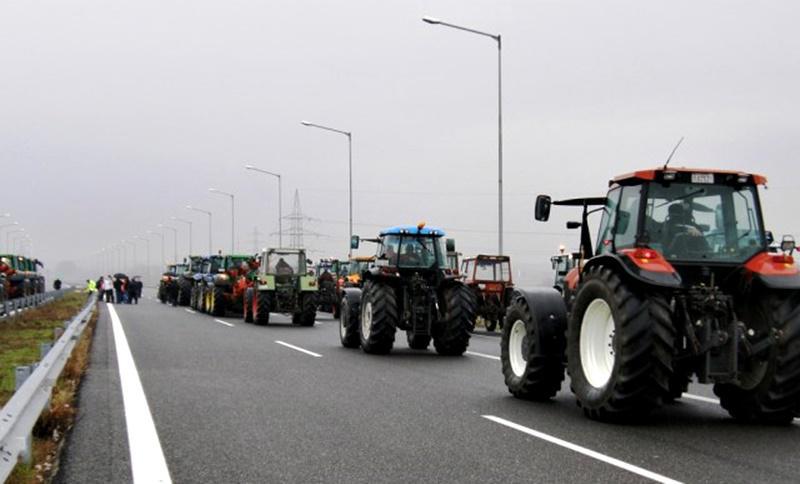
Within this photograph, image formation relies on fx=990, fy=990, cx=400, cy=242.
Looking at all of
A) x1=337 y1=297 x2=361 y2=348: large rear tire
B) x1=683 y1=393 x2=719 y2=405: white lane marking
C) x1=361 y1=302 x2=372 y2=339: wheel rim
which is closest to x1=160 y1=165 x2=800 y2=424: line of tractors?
x1=683 y1=393 x2=719 y2=405: white lane marking

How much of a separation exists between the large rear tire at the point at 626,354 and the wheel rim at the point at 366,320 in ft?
28.0

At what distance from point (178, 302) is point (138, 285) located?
11447 millimetres

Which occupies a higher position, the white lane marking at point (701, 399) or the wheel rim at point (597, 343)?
the wheel rim at point (597, 343)

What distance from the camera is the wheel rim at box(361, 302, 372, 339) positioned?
701 inches

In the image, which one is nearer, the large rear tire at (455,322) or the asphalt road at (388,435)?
the asphalt road at (388,435)

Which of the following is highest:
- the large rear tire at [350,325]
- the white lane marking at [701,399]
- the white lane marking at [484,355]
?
the large rear tire at [350,325]

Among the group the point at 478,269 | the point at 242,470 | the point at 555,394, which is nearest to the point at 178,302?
the point at 478,269

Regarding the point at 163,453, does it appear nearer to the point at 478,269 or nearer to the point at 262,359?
the point at 262,359

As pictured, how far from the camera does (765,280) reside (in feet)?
29.1

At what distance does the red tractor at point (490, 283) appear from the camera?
28703 mm

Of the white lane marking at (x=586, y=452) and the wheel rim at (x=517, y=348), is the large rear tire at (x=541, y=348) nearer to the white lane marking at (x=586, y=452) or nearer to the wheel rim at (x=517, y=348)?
the wheel rim at (x=517, y=348)

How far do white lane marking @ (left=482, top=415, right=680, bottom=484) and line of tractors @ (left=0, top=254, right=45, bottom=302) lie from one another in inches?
911

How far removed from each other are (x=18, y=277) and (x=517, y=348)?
97.3 ft

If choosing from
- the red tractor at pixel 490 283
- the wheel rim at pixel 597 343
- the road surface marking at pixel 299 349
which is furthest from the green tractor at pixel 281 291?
the wheel rim at pixel 597 343
